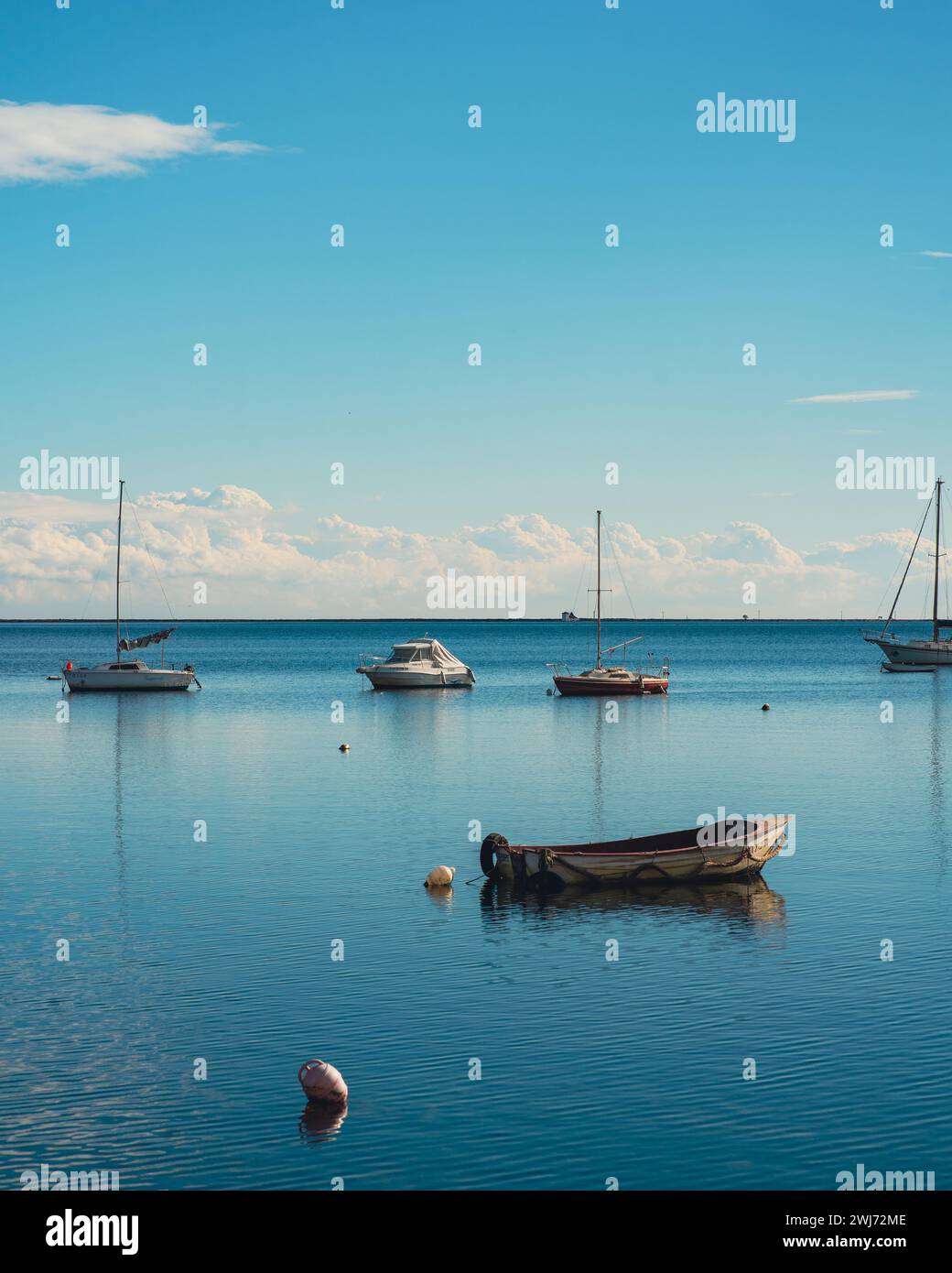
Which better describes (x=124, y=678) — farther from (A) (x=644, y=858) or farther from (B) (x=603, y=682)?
(A) (x=644, y=858)

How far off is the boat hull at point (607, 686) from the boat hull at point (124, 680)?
3949 cm

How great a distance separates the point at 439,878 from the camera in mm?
41656

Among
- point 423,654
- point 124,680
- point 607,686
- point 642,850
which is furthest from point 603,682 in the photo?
point 642,850

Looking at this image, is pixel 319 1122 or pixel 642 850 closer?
pixel 319 1122

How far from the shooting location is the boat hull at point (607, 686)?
430 feet

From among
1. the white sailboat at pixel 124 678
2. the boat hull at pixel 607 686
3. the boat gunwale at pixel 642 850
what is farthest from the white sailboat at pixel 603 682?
the boat gunwale at pixel 642 850

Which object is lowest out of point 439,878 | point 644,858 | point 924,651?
point 439,878

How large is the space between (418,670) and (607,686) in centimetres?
2193

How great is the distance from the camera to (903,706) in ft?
386

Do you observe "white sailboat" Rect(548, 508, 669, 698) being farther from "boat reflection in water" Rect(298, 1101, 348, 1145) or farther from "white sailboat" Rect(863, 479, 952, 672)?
"boat reflection in water" Rect(298, 1101, 348, 1145)

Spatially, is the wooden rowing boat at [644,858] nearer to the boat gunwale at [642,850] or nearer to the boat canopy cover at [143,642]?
the boat gunwale at [642,850]

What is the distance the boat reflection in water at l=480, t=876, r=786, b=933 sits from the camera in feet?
127
